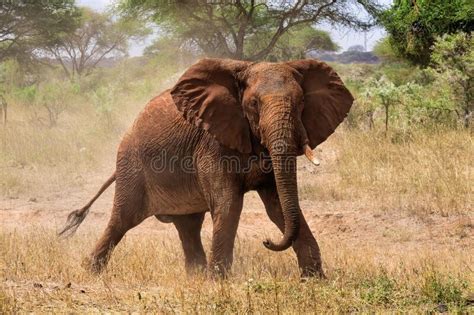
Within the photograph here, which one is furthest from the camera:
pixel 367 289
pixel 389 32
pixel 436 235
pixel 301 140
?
pixel 389 32

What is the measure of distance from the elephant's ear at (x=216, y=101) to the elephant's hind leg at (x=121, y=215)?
1.30 meters

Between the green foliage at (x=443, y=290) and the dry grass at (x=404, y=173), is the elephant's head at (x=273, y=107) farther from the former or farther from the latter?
the dry grass at (x=404, y=173)

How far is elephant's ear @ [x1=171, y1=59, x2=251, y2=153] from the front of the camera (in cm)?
634

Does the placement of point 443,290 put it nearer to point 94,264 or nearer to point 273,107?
point 273,107

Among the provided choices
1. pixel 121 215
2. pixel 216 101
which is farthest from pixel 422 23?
pixel 216 101

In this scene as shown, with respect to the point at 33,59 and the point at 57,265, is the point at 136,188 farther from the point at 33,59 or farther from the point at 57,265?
the point at 33,59

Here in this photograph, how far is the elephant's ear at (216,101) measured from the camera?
6.34m

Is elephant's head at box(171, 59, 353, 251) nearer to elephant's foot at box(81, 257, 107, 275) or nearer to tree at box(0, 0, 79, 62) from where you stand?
elephant's foot at box(81, 257, 107, 275)

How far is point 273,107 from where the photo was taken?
5.86 metres

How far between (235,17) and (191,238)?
14.4m

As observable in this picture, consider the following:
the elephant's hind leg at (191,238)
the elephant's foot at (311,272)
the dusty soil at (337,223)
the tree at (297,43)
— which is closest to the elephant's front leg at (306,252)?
the elephant's foot at (311,272)

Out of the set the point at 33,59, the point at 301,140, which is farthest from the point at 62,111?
the point at 301,140

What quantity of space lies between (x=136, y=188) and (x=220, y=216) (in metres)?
1.48

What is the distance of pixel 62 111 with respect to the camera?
76.4ft
